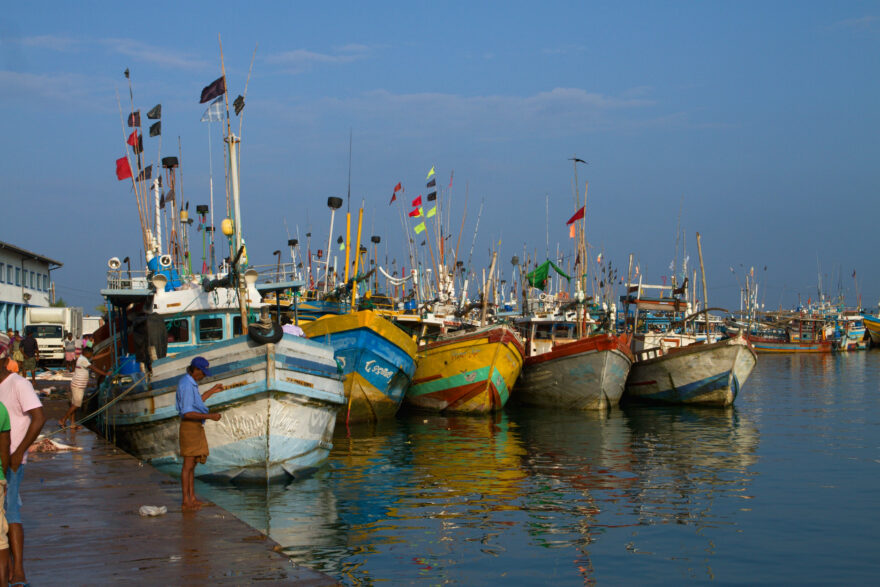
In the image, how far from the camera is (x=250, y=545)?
299 inches

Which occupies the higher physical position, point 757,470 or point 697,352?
point 697,352

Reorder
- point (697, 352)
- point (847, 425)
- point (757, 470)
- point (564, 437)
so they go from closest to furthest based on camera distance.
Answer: point (757, 470), point (564, 437), point (847, 425), point (697, 352)

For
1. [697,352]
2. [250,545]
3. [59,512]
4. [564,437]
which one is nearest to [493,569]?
[250,545]

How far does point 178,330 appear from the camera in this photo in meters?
15.5

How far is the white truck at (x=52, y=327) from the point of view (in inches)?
1483

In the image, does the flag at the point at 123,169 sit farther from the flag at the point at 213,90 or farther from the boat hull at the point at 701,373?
the boat hull at the point at 701,373

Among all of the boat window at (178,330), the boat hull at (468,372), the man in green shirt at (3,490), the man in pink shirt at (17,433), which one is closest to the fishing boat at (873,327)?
the boat hull at (468,372)

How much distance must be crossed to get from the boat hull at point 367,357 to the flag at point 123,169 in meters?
5.53

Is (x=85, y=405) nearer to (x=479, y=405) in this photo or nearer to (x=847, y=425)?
(x=479, y=405)

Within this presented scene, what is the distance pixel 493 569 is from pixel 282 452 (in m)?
4.83

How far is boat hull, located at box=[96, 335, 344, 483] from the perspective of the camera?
12250mm

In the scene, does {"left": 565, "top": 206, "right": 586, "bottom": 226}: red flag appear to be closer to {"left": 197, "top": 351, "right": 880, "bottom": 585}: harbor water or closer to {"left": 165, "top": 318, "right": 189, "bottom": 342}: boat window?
{"left": 197, "top": 351, "right": 880, "bottom": 585}: harbor water

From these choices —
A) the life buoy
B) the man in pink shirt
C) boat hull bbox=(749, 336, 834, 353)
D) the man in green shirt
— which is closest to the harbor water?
the life buoy

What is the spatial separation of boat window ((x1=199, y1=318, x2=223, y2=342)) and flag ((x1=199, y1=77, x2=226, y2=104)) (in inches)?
159
